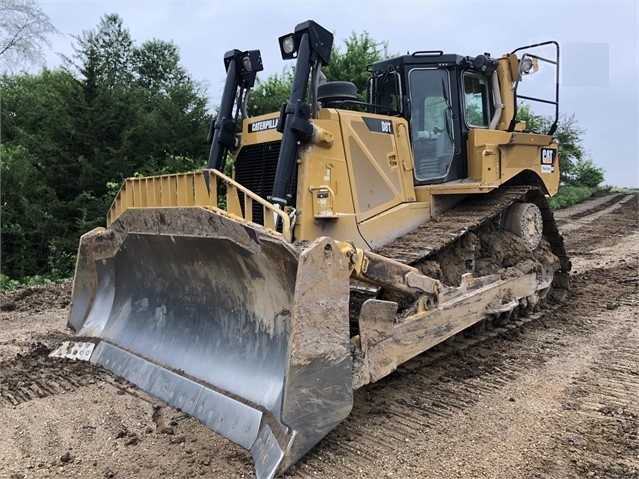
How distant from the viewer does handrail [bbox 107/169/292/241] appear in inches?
136

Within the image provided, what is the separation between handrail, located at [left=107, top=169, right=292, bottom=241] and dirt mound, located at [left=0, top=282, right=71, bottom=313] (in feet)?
12.7

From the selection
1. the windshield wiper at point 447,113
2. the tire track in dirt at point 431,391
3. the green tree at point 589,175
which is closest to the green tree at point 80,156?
the windshield wiper at point 447,113

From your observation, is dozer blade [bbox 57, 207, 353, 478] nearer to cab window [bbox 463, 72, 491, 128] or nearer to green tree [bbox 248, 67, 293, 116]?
cab window [bbox 463, 72, 491, 128]

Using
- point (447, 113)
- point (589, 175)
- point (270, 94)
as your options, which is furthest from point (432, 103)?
point (589, 175)

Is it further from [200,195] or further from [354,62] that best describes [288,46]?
[354,62]

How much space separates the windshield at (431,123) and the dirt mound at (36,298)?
16.9ft

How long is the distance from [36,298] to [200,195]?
5401 mm

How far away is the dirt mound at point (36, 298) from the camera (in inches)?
287

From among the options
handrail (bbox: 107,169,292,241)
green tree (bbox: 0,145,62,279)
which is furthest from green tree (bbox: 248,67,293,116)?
handrail (bbox: 107,169,292,241)

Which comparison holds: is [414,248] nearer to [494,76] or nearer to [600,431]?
[600,431]

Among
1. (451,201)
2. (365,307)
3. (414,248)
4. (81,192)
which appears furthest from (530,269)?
(81,192)

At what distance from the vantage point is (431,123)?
5.49 m

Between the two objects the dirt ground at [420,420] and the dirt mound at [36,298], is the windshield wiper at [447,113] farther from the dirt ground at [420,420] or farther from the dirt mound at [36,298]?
the dirt mound at [36,298]

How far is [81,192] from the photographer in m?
13.6
